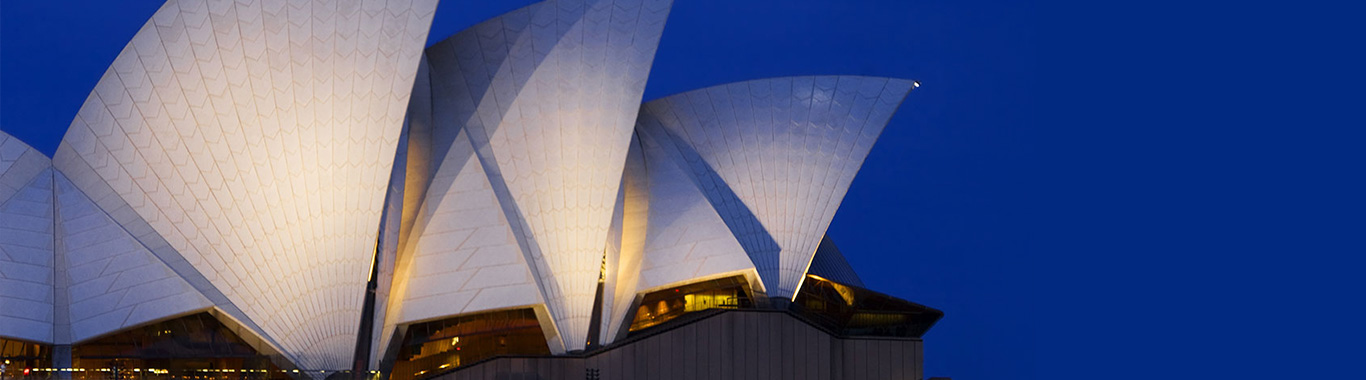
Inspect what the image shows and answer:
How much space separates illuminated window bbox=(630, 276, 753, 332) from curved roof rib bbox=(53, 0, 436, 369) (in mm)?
10364

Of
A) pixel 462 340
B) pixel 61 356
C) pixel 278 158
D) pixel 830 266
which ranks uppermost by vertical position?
pixel 278 158

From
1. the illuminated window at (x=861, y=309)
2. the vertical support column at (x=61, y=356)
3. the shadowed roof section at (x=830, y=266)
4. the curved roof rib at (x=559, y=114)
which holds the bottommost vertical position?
the vertical support column at (x=61, y=356)

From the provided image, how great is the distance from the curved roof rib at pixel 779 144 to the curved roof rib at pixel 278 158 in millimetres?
11573

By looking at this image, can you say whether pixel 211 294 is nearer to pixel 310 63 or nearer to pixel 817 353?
pixel 310 63

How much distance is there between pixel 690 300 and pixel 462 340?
26.6ft

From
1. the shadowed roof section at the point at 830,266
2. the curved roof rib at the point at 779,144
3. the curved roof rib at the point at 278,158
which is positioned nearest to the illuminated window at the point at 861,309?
the shadowed roof section at the point at 830,266

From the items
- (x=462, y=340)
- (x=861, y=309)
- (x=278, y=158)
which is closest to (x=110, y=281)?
(x=278, y=158)

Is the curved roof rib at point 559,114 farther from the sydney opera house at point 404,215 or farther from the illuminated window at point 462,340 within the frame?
the illuminated window at point 462,340

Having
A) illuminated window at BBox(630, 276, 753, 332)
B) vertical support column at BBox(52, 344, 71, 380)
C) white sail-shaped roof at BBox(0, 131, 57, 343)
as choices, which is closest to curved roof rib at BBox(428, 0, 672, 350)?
illuminated window at BBox(630, 276, 753, 332)

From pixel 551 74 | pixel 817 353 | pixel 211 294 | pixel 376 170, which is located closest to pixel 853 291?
pixel 817 353

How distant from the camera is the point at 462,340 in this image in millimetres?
33906

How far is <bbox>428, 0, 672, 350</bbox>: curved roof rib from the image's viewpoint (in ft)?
111

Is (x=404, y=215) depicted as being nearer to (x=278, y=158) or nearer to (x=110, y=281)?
(x=278, y=158)

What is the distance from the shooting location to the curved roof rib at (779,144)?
38.4 meters
